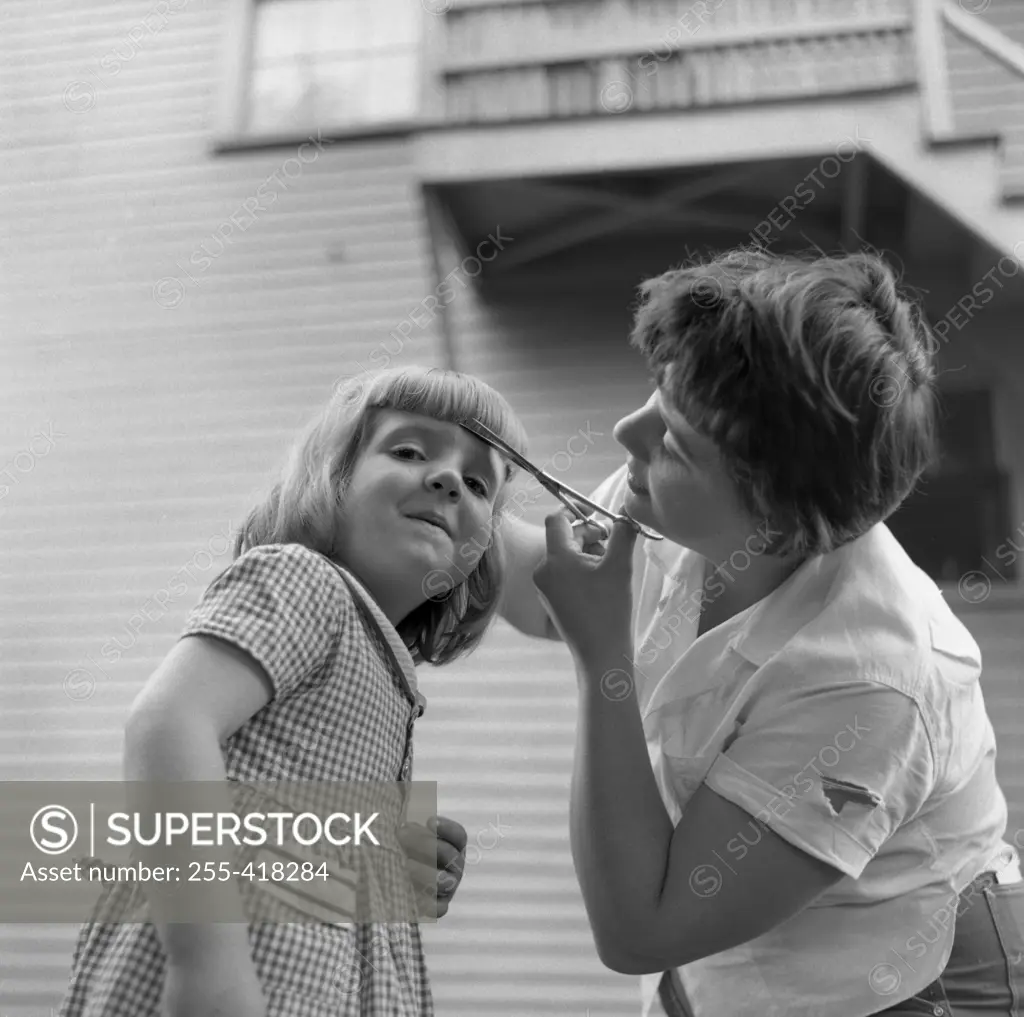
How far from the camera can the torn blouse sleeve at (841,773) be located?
934mm

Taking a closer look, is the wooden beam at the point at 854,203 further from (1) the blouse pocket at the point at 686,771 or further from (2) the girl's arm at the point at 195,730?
(2) the girl's arm at the point at 195,730

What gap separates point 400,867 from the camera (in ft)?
3.40

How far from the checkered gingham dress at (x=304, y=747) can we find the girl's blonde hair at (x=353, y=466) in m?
0.13

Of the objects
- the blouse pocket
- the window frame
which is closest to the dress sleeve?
the blouse pocket

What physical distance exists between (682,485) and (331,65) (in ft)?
11.8

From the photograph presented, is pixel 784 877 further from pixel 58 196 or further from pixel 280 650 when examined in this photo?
pixel 58 196

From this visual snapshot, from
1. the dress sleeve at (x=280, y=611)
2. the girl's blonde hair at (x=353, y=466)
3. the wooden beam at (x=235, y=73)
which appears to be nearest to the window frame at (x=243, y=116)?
the wooden beam at (x=235, y=73)

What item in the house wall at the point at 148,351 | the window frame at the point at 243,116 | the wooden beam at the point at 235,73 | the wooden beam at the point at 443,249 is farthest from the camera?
the wooden beam at the point at 235,73

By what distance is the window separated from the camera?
400 centimetres

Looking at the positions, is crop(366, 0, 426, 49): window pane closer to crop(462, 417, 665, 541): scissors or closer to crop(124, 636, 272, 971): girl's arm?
crop(462, 417, 665, 541): scissors

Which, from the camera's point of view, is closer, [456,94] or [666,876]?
[666,876]

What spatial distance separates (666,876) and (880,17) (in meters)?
2.91

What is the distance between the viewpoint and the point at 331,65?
405 cm

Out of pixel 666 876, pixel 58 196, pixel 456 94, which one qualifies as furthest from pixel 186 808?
pixel 58 196
